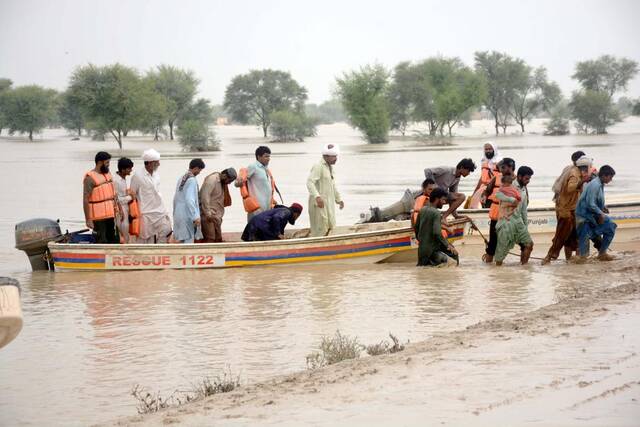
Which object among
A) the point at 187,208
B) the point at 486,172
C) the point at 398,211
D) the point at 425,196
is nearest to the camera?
the point at 425,196

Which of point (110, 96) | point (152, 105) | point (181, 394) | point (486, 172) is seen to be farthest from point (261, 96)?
point (181, 394)

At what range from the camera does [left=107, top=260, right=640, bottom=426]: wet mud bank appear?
495 centimetres

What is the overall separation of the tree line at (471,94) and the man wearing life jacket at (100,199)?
4792 cm

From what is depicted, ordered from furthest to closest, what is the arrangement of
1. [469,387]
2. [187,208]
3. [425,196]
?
[187,208] < [425,196] < [469,387]

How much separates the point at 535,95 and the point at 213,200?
67779 millimetres

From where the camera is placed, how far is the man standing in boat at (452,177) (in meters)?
10.6

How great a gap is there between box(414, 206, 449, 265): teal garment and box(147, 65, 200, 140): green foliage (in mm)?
55820

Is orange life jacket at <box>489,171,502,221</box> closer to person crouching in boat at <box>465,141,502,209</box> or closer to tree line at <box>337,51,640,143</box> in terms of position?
person crouching in boat at <box>465,141,502,209</box>

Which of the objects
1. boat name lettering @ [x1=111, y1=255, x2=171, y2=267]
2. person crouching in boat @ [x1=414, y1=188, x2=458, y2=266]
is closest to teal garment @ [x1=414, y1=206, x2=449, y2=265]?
person crouching in boat @ [x1=414, y1=188, x2=458, y2=266]

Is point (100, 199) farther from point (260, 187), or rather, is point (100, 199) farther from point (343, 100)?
point (343, 100)

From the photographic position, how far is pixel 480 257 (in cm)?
1205

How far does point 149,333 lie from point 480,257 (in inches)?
207

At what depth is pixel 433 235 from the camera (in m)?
10.3

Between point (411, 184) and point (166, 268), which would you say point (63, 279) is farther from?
point (411, 184)
